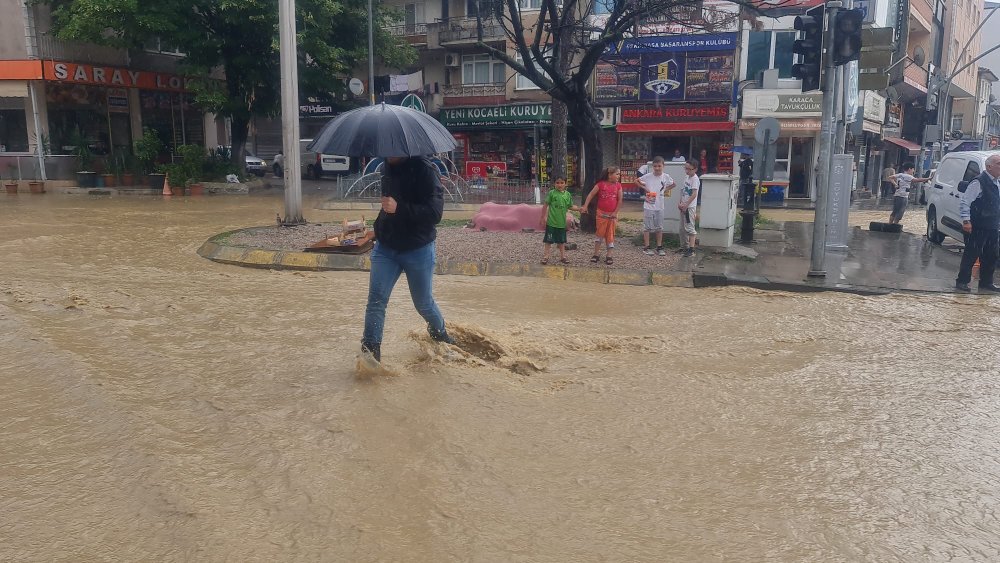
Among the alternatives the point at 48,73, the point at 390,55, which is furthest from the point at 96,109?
the point at 390,55

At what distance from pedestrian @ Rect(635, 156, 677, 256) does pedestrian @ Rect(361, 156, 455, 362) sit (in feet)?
23.6

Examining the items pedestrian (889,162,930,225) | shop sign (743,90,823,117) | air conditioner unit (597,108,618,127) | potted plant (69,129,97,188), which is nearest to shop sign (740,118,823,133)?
shop sign (743,90,823,117)

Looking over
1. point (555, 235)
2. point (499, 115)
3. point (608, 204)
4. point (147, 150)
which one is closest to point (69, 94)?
point (147, 150)

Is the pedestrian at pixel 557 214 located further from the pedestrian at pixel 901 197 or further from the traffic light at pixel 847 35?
the pedestrian at pixel 901 197

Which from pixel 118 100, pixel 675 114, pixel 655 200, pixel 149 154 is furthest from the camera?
pixel 118 100

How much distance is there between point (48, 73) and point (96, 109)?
3.00m

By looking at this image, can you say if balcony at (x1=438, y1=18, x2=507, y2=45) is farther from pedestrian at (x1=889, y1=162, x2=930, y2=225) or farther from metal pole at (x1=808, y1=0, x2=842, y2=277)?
metal pole at (x1=808, y1=0, x2=842, y2=277)

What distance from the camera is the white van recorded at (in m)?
13.7

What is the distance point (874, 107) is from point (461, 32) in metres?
16.7

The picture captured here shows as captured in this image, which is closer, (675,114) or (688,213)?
(688,213)

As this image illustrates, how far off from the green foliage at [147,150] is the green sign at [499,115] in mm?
11708

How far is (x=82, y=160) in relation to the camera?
2581 centimetres

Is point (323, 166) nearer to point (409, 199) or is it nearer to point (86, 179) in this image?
point (86, 179)

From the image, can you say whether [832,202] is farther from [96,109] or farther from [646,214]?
[96,109]
